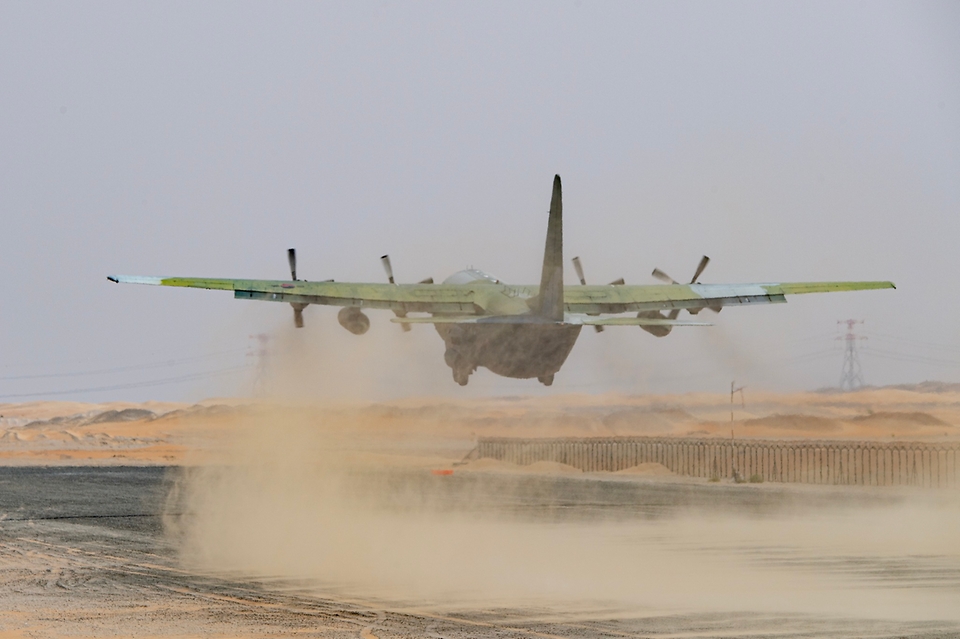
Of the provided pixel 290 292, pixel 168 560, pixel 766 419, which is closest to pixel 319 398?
pixel 290 292

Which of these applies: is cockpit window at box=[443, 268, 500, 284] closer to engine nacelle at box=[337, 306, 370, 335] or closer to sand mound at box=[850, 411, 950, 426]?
engine nacelle at box=[337, 306, 370, 335]

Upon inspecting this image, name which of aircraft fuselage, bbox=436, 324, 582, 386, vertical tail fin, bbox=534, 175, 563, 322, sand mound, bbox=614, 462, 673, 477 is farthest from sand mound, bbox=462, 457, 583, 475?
vertical tail fin, bbox=534, 175, 563, 322

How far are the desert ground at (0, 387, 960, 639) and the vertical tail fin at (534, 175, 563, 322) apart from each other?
8.31 meters

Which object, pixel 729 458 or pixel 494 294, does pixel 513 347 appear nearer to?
pixel 494 294

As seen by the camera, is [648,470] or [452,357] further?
[648,470]

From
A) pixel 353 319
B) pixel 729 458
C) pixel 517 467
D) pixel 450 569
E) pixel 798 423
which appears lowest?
pixel 798 423

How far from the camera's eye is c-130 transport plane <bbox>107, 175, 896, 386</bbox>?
40688 millimetres

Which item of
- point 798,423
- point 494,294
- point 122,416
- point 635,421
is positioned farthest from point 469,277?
point 122,416

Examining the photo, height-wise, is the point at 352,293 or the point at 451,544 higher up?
the point at 352,293

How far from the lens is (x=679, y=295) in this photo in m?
46.2

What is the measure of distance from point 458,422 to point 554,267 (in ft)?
56.1

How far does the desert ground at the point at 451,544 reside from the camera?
26812 millimetres

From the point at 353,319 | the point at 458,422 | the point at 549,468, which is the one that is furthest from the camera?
the point at 549,468

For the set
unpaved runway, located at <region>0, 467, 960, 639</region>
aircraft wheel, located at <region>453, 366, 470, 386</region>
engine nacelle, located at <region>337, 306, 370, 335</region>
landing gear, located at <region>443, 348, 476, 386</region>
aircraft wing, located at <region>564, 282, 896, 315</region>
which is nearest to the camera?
unpaved runway, located at <region>0, 467, 960, 639</region>
